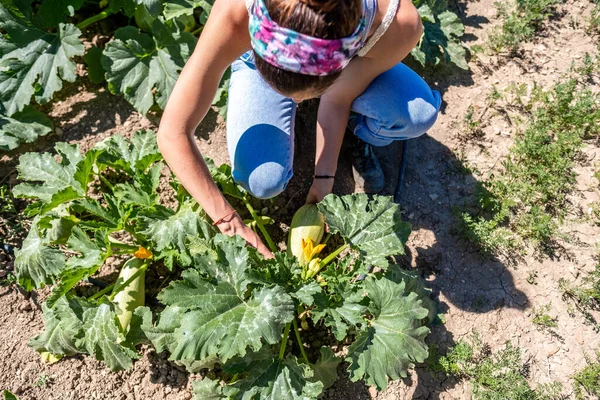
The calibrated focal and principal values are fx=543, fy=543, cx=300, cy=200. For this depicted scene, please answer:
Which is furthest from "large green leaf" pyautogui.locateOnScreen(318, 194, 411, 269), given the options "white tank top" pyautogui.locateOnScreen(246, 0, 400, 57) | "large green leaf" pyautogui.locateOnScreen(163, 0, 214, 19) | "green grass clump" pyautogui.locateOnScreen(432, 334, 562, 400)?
"large green leaf" pyautogui.locateOnScreen(163, 0, 214, 19)

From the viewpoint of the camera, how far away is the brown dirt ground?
10.0 feet

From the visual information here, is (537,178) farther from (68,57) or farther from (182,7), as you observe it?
(68,57)

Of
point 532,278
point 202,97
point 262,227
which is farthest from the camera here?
point 532,278

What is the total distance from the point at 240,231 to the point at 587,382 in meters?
2.19

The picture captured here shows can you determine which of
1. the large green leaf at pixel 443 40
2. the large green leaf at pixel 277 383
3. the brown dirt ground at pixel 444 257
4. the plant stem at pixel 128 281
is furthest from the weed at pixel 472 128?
the plant stem at pixel 128 281

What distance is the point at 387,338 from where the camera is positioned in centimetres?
259

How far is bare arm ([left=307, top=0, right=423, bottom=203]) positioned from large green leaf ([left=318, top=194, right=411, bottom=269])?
0.38 metres

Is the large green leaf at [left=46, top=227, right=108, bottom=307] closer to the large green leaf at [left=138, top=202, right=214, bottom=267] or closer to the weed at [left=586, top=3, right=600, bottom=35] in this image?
the large green leaf at [left=138, top=202, right=214, bottom=267]

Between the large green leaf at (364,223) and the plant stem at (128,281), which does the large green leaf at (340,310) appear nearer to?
the large green leaf at (364,223)

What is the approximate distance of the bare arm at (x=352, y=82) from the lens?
8.12 feet

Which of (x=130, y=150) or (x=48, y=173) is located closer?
(x=48, y=173)

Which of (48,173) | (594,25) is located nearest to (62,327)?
(48,173)

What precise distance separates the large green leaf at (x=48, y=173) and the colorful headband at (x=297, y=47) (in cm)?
154

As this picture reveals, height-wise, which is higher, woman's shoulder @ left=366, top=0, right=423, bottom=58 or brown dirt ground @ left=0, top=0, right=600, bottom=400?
woman's shoulder @ left=366, top=0, right=423, bottom=58
